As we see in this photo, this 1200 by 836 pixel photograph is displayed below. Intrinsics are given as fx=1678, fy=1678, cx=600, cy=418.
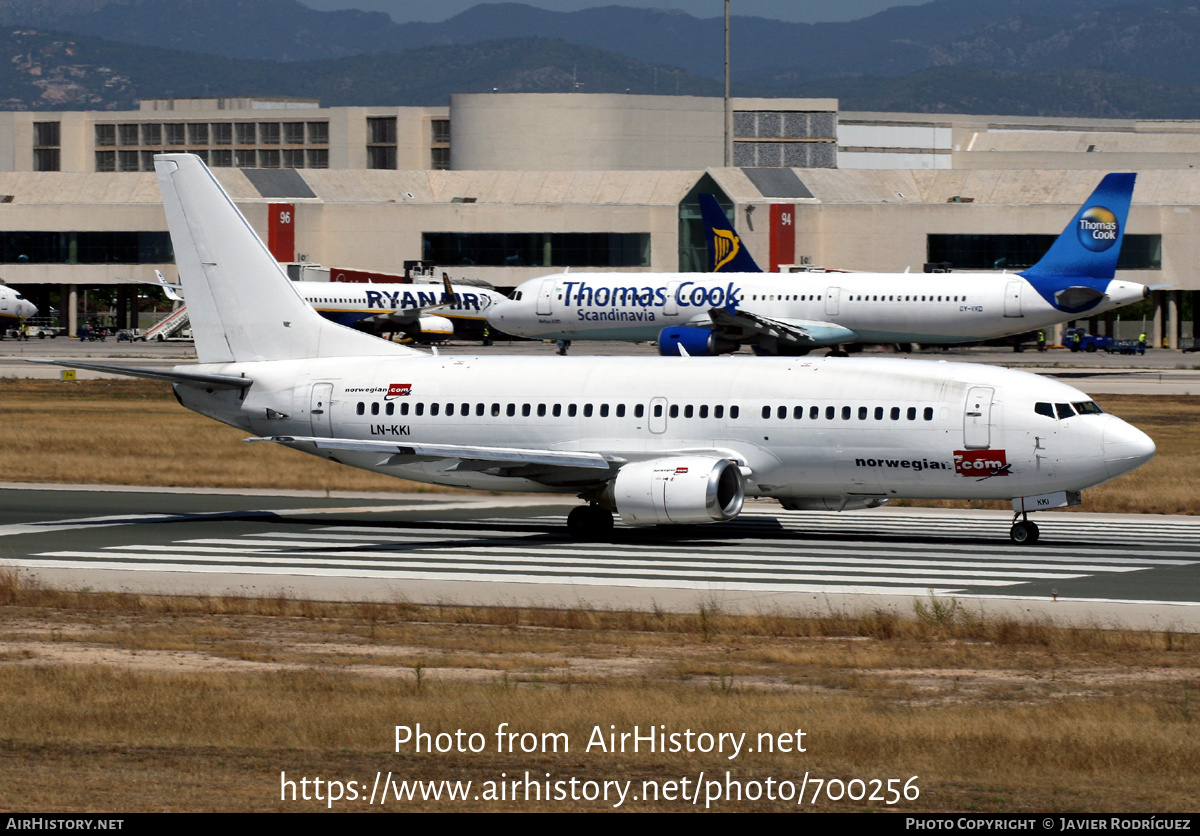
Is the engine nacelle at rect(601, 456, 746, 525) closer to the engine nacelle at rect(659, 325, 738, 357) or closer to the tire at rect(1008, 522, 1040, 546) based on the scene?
the tire at rect(1008, 522, 1040, 546)

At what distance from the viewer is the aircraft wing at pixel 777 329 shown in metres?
85.6

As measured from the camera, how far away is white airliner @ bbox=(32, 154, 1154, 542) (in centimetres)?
3469

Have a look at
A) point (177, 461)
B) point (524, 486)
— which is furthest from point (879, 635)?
point (177, 461)

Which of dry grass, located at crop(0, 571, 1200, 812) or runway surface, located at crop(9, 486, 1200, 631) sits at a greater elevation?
runway surface, located at crop(9, 486, 1200, 631)

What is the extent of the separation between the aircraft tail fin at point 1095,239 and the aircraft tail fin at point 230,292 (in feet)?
166

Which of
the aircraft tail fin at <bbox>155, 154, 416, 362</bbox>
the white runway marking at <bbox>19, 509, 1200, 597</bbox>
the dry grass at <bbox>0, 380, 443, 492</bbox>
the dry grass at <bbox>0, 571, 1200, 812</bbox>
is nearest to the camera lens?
the dry grass at <bbox>0, 571, 1200, 812</bbox>


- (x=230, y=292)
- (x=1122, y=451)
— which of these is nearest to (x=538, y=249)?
(x=230, y=292)

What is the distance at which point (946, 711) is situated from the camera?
19.3 meters

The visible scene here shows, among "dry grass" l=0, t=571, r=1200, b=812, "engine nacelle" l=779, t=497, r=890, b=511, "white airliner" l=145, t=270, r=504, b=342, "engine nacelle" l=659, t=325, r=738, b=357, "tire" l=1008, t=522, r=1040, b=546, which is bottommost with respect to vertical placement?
"dry grass" l=0, t=571, r=1200, b=812

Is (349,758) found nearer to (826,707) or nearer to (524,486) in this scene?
(826,707)

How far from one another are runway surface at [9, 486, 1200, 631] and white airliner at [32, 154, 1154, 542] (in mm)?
1363

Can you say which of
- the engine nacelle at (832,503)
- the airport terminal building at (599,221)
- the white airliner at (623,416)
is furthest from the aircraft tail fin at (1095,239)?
the engine nacelle at (832,503)

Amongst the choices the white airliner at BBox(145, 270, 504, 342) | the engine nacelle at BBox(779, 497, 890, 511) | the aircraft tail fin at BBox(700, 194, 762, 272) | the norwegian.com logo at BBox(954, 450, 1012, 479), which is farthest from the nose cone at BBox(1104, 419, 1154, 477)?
the white airliner at BBox(145, 270, 504, 342)

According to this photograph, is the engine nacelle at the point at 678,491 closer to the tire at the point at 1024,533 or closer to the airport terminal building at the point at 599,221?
the tire at the point at 1024,533
